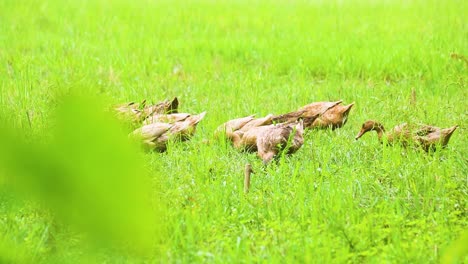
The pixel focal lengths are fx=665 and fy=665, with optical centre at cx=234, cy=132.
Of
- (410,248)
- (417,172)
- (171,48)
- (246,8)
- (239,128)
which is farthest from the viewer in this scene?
(246,8)

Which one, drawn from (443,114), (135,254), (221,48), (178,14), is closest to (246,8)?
(178,14)

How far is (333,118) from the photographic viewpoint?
164 inches

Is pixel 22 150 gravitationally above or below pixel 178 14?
above

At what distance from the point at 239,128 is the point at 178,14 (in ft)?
16.5

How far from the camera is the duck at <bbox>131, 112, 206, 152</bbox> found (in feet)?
12.1

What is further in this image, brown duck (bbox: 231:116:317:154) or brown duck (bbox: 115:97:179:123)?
brown duck (bbox: 115:97:179:123)

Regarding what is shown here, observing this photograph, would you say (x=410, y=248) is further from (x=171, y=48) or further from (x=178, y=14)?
(x=178, y=14)

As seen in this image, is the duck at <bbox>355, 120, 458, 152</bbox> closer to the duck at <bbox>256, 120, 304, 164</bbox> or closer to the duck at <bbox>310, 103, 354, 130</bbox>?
the duck at <bbox>310, 103, 354, 130</bbox>

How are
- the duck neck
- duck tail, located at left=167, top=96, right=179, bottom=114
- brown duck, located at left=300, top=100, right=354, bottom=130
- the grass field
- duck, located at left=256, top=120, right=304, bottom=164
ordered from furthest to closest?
duck tail, located at left=167, top=96, right=179, bottom=114 → brown duck, located at left=300, top=100, right=354, bottom=130 → the duck neck → duck, located at left=256, top=120, right=304, bottom=164 → the grass field

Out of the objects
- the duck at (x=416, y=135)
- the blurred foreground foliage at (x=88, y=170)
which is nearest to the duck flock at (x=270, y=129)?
the duck at (x=416, y=135)

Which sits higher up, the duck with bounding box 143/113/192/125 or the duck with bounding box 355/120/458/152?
the duck with bounding box 143/113/192/125

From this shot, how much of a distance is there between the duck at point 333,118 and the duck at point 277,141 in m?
0.54

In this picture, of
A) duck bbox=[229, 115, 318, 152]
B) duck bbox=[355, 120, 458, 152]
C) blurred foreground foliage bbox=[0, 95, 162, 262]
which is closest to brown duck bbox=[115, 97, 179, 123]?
duck bbox=[229, 115, 318, 152]

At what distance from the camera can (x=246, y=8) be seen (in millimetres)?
9477
